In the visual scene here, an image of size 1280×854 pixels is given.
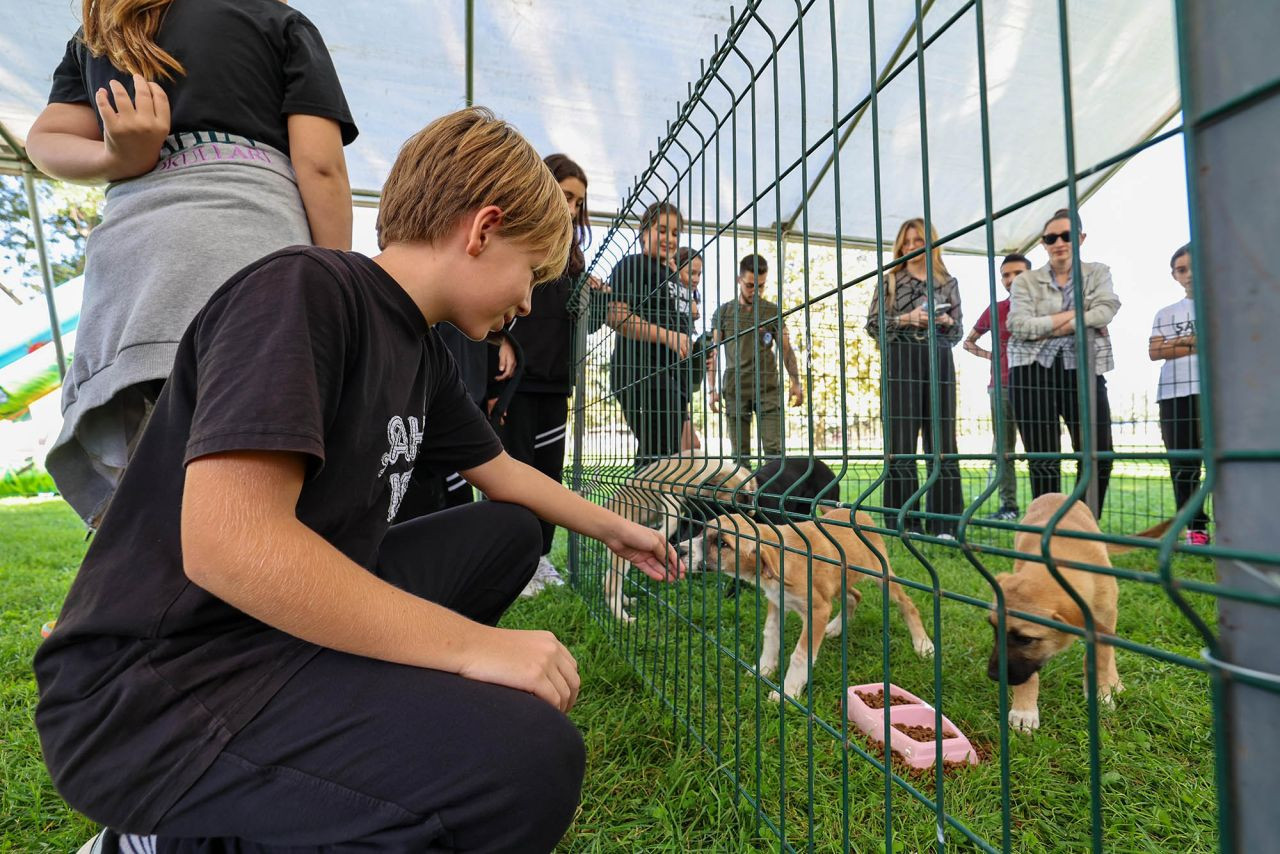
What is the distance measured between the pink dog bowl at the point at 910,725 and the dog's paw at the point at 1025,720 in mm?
233

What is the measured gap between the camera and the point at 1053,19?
466 centimetres

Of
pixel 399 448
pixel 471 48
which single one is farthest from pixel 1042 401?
pixel 399 448

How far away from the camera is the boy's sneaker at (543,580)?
363 centimetres

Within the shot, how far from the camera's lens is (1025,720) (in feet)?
7.09

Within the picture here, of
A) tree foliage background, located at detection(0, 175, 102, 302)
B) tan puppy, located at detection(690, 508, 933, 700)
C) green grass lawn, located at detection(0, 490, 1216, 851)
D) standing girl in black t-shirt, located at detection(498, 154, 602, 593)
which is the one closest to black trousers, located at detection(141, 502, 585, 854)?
green grass lawn, located at detection(0, 490, 1216, 851)

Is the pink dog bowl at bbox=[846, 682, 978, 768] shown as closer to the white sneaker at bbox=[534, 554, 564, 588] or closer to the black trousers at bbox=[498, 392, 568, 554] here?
the black trousers at bbox=[498, 392, 568, 554]

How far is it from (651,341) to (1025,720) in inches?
66.1

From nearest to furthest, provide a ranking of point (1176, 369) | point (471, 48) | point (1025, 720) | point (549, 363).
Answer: point (1025, 720), point (549, 363), point (1176, 369), point (471, 48)

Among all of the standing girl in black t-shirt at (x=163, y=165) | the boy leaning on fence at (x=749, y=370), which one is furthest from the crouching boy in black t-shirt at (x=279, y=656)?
the boy leaning on fence at (x=749, y=370)

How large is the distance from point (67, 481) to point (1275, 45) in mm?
2002

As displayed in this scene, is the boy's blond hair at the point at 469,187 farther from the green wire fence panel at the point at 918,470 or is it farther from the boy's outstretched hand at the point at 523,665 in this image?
the boy's outstretched hand at the point at 523,665

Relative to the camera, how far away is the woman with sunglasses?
3363mm

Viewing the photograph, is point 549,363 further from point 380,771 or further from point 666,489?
point 380,771

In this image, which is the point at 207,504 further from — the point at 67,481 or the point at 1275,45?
the point at 1275,45
